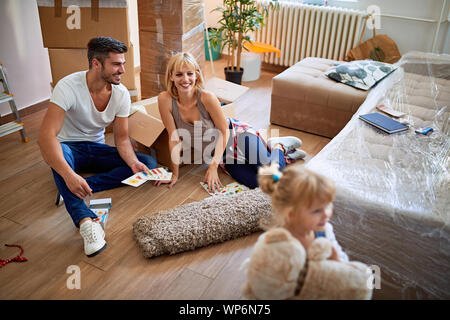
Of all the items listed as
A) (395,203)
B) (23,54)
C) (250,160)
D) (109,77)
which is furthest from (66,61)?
(395,203)

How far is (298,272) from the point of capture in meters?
1.06

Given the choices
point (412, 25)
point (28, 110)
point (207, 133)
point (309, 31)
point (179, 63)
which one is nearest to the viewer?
point (179, 63)

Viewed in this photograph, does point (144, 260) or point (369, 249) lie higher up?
point (369, 249)

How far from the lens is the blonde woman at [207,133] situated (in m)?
2.14

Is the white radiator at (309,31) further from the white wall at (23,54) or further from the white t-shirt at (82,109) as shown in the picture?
the white t-shirt at (82,109)

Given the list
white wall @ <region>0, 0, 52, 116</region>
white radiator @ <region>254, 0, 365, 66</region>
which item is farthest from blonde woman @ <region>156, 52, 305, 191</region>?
white radiator @ <region>254, 0, 365, 66</region>

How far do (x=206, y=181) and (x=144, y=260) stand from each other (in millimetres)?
682

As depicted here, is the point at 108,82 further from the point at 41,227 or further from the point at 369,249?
the point at 369,249

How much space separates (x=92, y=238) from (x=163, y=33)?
1639 millimetres

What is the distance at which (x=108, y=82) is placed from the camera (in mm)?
2027

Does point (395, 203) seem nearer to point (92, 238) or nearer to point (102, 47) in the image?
point (92, 238)

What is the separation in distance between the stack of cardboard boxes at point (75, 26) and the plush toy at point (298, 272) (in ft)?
6.71

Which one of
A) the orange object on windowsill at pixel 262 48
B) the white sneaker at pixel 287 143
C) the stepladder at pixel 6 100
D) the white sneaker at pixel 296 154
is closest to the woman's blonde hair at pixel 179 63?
the white sneaker at pixel 287 143

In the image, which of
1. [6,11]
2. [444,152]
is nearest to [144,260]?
[444,152]
